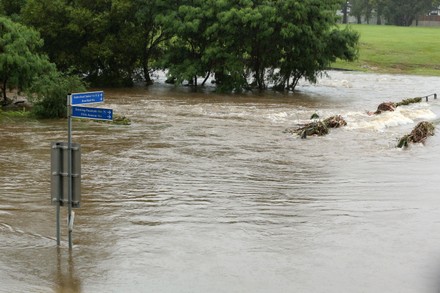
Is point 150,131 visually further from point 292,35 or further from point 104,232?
point 292,35

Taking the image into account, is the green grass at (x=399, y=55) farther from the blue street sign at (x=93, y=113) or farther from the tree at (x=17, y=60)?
the blue street sign at (x=93, y=113)

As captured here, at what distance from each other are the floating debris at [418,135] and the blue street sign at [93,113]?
1430cm

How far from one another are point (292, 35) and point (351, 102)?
16.8ft

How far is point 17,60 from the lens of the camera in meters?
29.8

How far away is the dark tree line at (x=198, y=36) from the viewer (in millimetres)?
40969

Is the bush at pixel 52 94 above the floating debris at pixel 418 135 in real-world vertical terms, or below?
above

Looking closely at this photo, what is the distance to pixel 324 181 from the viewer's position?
17.9 meters

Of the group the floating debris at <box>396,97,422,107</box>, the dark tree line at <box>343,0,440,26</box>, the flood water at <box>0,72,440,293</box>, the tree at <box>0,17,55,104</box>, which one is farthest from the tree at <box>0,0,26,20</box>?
the dark tree line at <box>343,0,440,26</box>

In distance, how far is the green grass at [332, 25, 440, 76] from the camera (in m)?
61.5

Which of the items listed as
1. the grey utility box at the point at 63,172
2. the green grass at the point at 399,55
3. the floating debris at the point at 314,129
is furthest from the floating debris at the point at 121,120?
the green grass at the point at 399,55

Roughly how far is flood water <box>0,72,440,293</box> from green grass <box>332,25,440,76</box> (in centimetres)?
3406

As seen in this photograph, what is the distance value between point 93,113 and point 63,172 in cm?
98

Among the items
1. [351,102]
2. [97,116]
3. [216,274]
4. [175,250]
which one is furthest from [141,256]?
[351,102]

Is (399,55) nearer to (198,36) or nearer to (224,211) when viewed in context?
(198,36)
